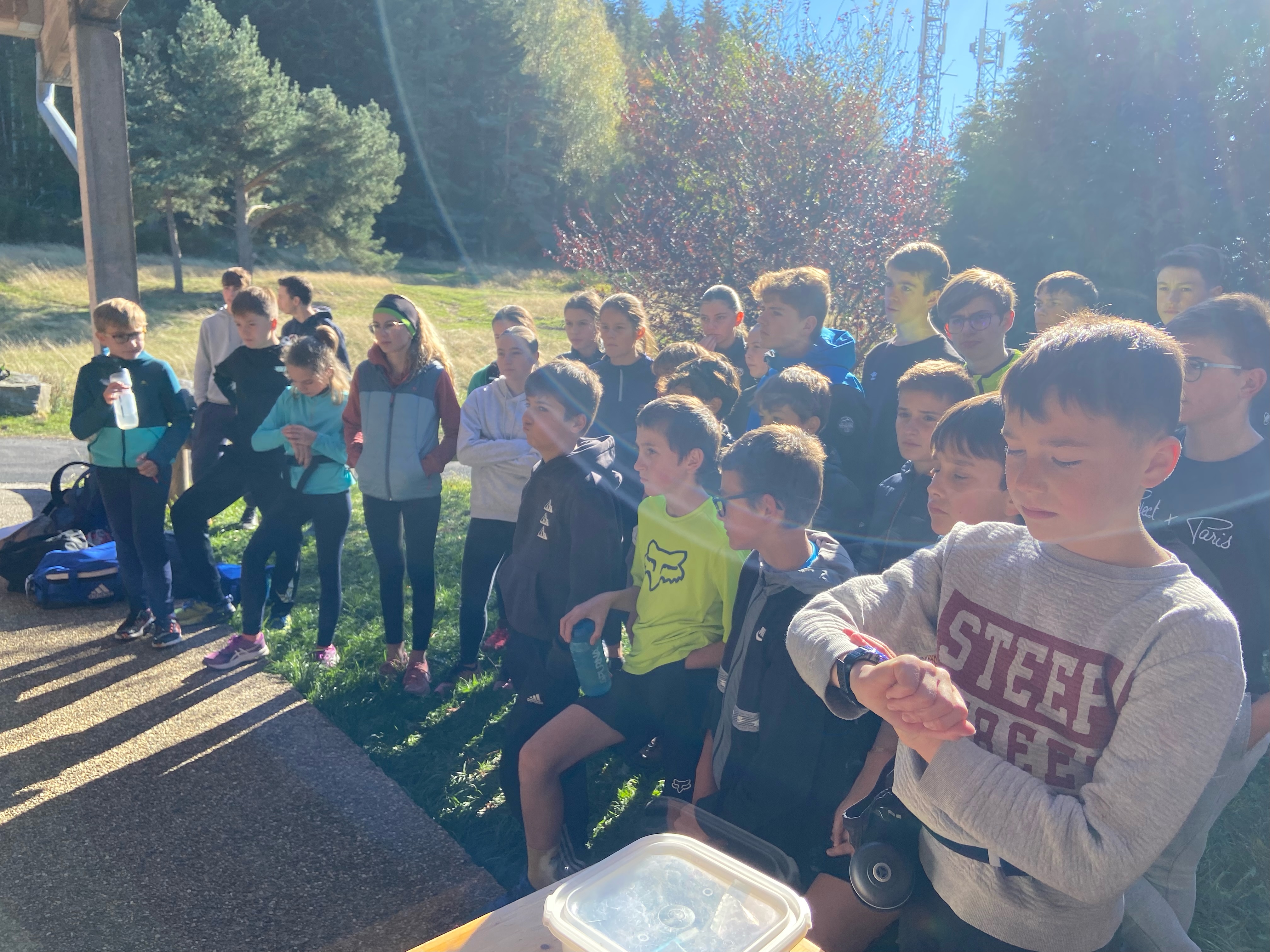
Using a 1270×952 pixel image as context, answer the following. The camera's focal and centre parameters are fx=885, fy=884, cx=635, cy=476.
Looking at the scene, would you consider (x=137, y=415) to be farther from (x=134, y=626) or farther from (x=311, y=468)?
(x=134, y=626)

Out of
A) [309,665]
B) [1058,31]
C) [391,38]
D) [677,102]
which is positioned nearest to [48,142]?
[391,38]

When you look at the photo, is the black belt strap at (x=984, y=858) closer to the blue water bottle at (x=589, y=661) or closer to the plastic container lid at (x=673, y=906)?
the plastic container lid at (x=673, y=906)

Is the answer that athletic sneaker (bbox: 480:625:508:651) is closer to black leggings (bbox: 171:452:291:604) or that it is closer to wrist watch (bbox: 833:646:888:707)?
black leggings (bbox: 171:452:291:604)

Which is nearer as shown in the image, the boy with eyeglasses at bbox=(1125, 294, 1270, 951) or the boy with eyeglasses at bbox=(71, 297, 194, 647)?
the boy with eyeglasses at bbox=(1125, 294, 1270, 951)

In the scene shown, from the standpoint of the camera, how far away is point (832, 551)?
2518 mm

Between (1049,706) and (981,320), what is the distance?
2.51m

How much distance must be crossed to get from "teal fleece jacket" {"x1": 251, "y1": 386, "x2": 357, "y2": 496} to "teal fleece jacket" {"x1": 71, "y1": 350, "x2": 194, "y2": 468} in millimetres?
400

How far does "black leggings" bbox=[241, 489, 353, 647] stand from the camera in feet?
14.5

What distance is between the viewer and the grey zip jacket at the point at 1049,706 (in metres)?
1.27

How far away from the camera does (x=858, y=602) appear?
5.41ft

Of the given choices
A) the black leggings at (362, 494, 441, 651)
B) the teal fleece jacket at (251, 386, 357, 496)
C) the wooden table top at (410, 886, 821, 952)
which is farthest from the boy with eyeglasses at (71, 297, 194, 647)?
the wooden table top at (410, 886, 821, 952)

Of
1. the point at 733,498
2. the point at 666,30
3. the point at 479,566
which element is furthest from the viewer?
the point at 666,30

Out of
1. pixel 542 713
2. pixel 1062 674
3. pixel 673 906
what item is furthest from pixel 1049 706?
pixel 542 713

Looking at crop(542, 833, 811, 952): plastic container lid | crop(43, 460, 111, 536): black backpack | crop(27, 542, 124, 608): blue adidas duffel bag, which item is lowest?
crop(27, 542, 124, 608): blue adidas duffel bag
